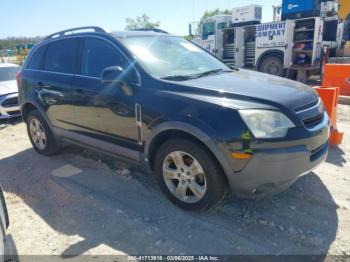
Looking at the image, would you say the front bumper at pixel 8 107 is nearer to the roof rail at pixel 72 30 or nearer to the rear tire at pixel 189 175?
the roof rail at pixel 72 30

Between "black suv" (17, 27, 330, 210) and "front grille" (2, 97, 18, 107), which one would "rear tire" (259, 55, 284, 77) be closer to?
"black suv" (17, 27, 330, 210)

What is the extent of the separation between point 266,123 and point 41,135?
3756 mm

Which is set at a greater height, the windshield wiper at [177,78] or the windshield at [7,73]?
the windshield wiper at [177,78]

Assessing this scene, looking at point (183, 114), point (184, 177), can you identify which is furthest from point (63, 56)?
point (184, 177)

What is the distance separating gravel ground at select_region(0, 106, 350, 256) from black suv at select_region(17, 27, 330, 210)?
31 cm

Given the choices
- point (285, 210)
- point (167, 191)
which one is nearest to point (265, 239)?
point (285, 210)

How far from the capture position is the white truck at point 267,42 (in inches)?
402

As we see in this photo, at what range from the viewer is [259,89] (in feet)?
9.48

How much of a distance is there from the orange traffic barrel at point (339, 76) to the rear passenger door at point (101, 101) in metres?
6.20

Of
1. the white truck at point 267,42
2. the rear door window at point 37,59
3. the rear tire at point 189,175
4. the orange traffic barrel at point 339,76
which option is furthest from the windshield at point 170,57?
the white truck at point 267,42

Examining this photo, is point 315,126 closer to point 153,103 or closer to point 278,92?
point 278,92

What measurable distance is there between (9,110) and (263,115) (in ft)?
22.8

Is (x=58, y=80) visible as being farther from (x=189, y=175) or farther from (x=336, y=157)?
(x=336, y=157)

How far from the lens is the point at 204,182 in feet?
9.52
